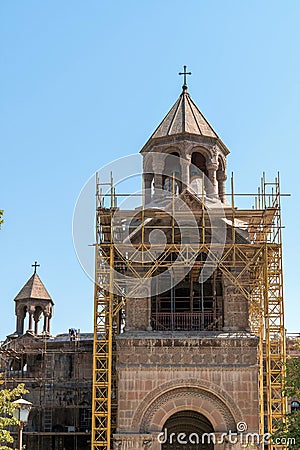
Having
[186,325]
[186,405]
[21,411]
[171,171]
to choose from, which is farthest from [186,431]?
[21,411]

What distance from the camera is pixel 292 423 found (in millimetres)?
21281

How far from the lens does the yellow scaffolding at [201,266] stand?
3111 cm

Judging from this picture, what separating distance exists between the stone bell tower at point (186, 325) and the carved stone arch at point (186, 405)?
1.5 inches

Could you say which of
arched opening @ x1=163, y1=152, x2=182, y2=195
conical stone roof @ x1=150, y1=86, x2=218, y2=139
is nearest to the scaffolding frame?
arched opening @ x1=163, y1=152, x2=182, y2=195

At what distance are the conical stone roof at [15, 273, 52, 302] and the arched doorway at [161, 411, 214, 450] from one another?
41.5 feet

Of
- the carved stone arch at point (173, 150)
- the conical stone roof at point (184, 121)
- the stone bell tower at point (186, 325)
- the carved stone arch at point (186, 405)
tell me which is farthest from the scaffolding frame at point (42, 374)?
the conical stone roof at point (184, 121)

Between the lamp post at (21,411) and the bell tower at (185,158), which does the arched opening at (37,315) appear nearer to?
the bell tower at (185,158)

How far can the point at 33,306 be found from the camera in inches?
1647

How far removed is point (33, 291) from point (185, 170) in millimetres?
12235

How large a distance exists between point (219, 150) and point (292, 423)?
1672 centimetres

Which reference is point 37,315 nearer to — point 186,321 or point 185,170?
point 186,321

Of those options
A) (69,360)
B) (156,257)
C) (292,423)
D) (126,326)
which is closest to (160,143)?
(156,257)

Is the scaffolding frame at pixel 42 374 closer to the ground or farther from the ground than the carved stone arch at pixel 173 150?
closer to the ground

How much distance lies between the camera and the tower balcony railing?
3200cm
